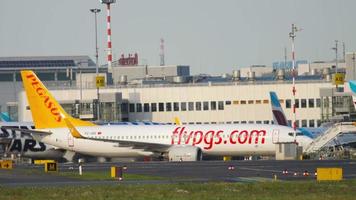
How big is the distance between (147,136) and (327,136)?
15753mm

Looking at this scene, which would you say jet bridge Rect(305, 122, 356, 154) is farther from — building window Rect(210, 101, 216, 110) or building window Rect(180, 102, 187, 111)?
building window Rect(180, 102, 187, 111)

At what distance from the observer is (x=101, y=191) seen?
51281 millimetres

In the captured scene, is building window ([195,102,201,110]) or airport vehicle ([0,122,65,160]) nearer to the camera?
airport vehicle ([0,122,65,160])

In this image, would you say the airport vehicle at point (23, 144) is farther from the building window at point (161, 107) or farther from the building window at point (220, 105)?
the building window at point (220, 105)

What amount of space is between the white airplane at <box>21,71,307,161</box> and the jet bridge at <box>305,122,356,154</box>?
1363mm

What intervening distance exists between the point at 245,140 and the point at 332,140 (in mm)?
10011

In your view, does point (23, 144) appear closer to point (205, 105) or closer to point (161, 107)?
point (161, 107)

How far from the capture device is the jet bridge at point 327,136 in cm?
9856

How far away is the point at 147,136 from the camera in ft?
335

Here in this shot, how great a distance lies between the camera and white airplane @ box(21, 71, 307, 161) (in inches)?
3829

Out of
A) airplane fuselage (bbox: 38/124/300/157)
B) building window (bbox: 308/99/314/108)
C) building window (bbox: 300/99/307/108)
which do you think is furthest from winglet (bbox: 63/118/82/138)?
building window (bbox: 308/99/314/108)

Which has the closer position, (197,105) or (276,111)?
(276,111)

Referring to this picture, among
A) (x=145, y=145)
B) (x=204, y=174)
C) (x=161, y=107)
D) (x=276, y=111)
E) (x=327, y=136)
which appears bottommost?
(x=204, y=174)

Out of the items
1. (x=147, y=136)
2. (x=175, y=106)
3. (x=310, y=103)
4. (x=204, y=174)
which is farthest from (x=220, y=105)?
(x=204, y=174)
